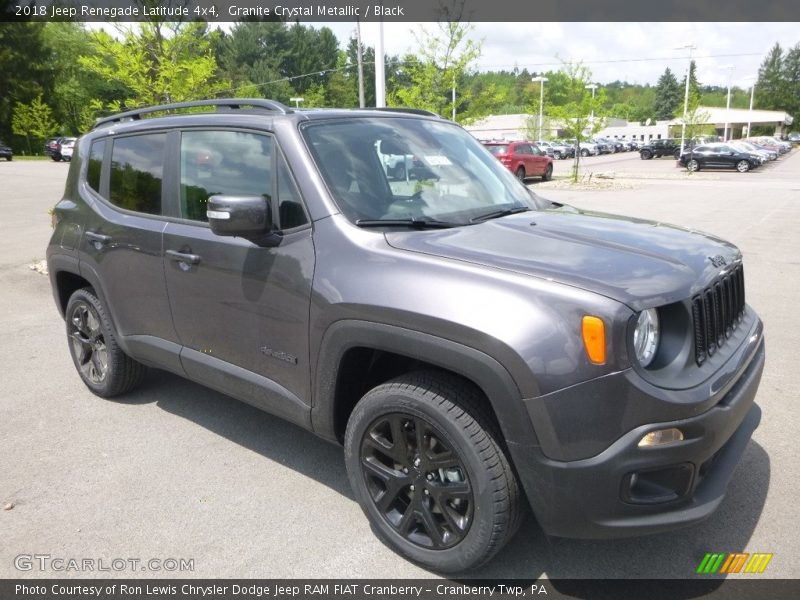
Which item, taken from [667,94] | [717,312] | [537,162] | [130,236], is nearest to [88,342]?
[130,236]

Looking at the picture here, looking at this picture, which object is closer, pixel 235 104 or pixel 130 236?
pixel 235 104

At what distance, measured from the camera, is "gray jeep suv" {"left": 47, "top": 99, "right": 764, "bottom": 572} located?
2225 millimetres

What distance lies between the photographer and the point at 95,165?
4.43m

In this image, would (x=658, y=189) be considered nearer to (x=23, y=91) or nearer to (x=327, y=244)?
(x=327, y=244)

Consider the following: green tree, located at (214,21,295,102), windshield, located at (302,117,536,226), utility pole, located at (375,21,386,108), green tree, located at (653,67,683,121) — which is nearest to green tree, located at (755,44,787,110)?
green tree, located at (653,67,683,121)

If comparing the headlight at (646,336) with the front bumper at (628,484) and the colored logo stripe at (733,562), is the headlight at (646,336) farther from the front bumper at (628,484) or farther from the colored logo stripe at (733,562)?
the colored logo stripe at (733,562)

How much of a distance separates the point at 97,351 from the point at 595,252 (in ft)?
11.8

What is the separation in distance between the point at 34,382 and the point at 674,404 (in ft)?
15.5

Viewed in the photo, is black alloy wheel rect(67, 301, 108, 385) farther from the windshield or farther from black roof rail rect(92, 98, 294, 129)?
the windshield

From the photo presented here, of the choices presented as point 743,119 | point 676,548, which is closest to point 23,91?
point 676,548

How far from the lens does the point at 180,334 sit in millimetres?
3662

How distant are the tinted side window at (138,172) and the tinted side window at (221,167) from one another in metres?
0.27

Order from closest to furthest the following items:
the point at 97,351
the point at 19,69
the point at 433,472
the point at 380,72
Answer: the point at 433,472 < the point at 97,351 < the point at 380,72 < the point at 19,69

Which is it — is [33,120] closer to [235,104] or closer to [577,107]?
[577,107]
